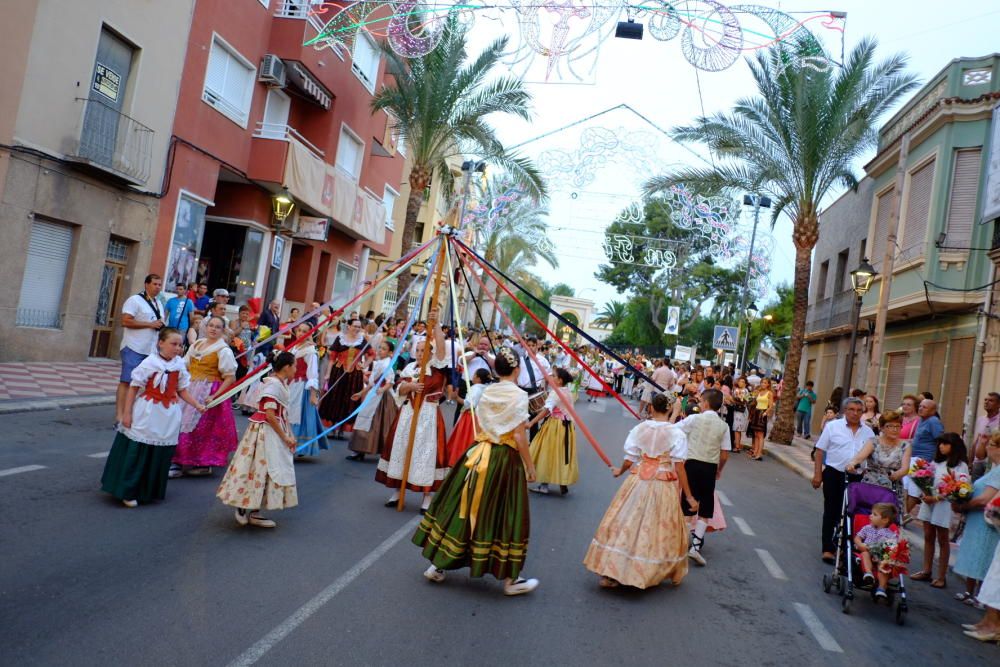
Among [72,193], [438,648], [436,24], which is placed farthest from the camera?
[436,24]

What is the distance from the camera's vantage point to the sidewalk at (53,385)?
35.1 feet

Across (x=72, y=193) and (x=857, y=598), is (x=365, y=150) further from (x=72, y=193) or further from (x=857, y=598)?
(x=857, y=598)

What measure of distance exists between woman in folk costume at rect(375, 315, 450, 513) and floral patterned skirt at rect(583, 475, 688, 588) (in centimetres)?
216

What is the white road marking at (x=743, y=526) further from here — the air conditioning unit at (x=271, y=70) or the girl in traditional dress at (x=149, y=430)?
the air conditioning unit at (x=271, y=70)

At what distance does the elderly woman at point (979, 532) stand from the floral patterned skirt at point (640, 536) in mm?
3006

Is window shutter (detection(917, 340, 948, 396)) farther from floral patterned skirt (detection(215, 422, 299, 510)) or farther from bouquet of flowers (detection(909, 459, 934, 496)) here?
floral patterned skirt (detection(215, 422, 299, 510))

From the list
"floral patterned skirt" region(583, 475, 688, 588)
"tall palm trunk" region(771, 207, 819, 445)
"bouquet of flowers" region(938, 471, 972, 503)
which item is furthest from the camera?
"tall palm trunk" region(771, 207, 819, 445)

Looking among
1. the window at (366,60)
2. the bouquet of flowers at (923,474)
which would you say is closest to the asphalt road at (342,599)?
the bouquet of flowers at (923,474)

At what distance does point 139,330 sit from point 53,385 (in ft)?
11.7

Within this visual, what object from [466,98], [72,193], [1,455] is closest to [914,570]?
[1,455]

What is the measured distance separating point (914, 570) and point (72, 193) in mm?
14954

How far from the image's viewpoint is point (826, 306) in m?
30.0

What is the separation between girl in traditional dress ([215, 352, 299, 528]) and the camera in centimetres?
661

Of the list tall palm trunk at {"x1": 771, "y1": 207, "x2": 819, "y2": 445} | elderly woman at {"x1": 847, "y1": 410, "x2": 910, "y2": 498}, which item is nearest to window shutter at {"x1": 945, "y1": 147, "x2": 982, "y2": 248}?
tall palm trunk at {"x1": 771, "y1": 207, "x2": 819, "y2": 445}
